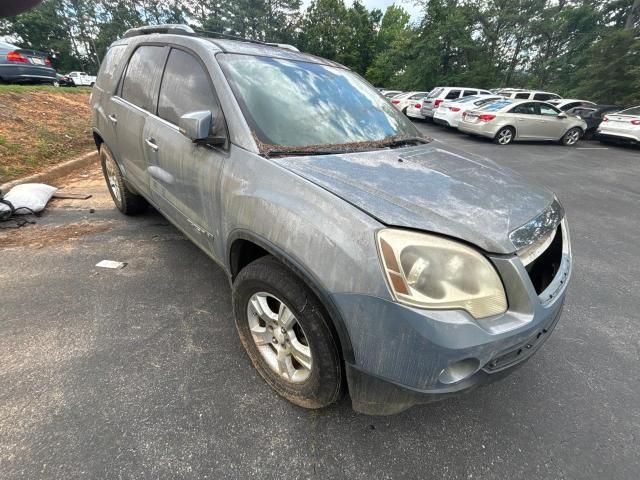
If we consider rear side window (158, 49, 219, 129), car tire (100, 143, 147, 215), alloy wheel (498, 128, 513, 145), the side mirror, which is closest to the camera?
Result: the side mirror

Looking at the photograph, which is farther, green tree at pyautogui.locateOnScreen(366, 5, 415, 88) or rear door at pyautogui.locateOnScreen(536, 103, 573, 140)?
green tree at pyautogui.locateOnScreen(366, 5, 415, 88)

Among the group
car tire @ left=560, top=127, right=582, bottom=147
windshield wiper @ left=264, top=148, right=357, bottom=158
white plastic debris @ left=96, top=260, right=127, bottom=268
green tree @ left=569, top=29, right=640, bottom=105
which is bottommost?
white plastic debris @ left=96, top=260, right=127, bottom=268

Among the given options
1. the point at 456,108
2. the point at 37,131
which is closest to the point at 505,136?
the point at 456,108

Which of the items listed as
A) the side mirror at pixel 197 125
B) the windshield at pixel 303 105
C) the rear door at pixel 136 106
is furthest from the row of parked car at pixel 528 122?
the side mirror at pixel 197 125

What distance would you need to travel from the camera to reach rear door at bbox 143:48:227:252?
1.99 m

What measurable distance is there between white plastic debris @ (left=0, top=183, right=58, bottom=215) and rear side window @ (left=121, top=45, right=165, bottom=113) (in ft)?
6.28

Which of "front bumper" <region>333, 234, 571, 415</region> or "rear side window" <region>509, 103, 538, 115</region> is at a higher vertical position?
"rear side window" <region>509, 103, 538, 115</region>

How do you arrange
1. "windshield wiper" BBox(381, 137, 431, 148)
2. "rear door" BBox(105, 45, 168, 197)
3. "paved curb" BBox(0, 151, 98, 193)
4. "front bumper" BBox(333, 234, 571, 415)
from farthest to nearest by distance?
"paved curb" BBox(0, 151, 98, 193) < "rear door" BBox(105, 45, 168, 197) < "windshield wiper" BBox(381, 137, 431, 148) < "front bumper" BBox(333, 234, 571, 415)

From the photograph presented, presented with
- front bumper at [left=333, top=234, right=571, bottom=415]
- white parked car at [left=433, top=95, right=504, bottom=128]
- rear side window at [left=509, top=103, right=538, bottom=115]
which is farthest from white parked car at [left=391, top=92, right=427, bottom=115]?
front bumper at [left=333, top=234, right=571, bottom=415]

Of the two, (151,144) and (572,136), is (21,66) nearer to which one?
(151,144)

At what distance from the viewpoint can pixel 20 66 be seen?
9.91m

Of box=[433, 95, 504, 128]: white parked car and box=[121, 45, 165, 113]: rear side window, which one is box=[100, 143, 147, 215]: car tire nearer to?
box=[121, 45, 165, 113]: rear side window

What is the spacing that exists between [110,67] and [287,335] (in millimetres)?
3627

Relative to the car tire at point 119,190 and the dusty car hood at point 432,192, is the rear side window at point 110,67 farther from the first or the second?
the dusty car hood at point 432,192
